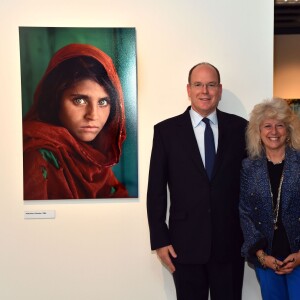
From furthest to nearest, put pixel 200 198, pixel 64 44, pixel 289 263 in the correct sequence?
1. pixel 64 44
2. pixel 200 198
3. pixel 289 263

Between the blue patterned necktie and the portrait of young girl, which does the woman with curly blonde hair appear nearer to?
the blue patterned necktie

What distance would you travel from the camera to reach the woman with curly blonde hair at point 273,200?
1.89 meters

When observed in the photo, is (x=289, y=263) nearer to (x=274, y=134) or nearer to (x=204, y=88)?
(x=274, y=134)

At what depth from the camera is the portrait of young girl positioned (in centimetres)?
233

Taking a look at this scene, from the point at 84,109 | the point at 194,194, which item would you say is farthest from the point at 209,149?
the point at 84,109

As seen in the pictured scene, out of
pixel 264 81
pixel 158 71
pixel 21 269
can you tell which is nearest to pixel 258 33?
pixel 264 81

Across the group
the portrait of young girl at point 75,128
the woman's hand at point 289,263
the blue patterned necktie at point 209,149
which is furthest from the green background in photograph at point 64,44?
the woman's hand at point 289,263

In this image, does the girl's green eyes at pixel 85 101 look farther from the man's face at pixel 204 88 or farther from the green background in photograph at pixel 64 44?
the man's face at pixel 204 88

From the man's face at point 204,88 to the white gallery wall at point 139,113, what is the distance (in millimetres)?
294

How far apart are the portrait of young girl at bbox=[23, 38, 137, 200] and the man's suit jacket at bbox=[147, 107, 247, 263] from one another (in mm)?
372

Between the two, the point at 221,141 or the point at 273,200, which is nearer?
the point at 273,200

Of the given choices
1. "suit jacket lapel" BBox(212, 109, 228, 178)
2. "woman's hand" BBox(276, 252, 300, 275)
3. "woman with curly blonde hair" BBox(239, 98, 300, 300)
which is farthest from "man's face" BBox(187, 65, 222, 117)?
"woman's hand" BBox(276, 252, 300, 275)

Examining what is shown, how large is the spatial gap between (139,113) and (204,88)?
514 millimetres

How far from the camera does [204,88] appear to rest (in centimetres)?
208
